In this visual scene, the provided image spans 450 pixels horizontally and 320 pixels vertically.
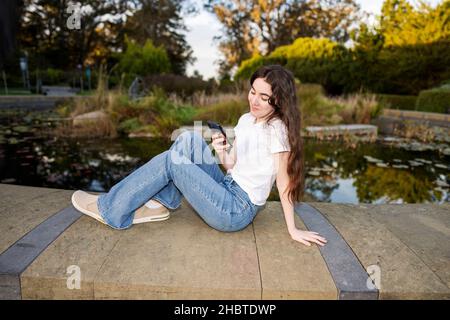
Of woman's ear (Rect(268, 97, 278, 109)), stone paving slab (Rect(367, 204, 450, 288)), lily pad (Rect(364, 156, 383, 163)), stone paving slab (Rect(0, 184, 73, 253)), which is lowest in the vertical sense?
lily pad (Rect(364, 156, 383, 163))

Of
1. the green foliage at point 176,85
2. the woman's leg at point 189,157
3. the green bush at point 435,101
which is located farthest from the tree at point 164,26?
the woman's leg at point 189,157

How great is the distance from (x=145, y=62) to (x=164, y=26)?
50.1 ft

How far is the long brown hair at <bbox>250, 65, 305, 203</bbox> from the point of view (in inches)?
63.7

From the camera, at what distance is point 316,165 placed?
4.11 metres

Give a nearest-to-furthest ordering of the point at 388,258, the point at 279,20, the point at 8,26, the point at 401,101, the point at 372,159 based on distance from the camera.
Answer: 1. the point at 8,26
2. the point at 388,258
3. the point at 372,159
4. the point at 401,101
5. the point at 279,20

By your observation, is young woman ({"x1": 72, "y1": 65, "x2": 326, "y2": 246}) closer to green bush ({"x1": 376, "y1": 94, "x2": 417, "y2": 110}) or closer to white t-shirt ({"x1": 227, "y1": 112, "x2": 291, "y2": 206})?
white t-shirt ({"x1": 227, "y1": 112, "x2": 291, "y2": 206})

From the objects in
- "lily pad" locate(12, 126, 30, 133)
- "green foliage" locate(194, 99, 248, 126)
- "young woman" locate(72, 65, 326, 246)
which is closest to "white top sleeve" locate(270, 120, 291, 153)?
"young woman" locate(72, 65, 326, 246)

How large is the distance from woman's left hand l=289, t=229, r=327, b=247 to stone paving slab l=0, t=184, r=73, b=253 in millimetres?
1374

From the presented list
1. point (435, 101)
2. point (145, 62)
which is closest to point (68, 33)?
point (145, 62)

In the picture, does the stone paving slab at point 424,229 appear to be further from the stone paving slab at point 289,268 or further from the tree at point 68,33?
the tree at point 68,33

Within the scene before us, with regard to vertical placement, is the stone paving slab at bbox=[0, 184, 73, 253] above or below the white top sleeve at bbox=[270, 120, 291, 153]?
below

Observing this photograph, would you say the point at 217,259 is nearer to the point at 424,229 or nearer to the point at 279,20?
the point at 424,229
